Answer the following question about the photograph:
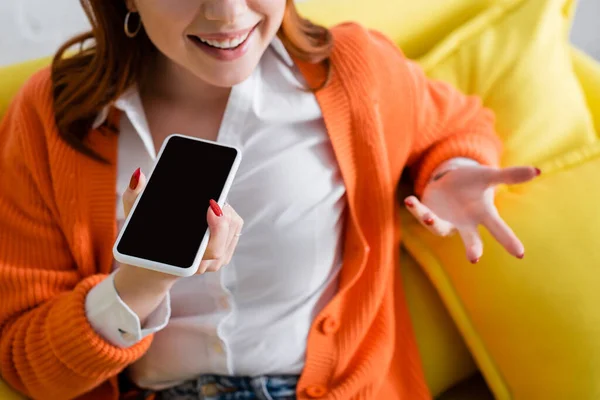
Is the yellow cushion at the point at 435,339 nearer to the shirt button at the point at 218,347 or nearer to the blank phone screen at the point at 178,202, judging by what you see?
the shirt button at the point at 218,347

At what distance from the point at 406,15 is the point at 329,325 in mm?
537

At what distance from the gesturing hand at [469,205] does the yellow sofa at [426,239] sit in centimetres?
8

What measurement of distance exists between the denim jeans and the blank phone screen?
0.28 metres

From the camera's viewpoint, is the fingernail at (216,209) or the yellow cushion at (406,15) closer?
the fingernail at (216,209)

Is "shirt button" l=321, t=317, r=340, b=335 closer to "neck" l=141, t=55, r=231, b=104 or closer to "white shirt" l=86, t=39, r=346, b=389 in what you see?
"white shirt" l=86, t=39, r=346, b=389

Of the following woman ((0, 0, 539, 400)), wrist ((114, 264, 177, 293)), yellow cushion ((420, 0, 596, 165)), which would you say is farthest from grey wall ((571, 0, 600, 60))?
wrist ((114, 264, 177, 293))

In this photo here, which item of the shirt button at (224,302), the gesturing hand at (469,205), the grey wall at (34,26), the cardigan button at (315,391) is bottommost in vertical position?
the cardigan button at (315,391)

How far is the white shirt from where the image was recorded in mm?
724

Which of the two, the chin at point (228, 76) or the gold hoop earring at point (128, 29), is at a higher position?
the gold hoop earring at point (128, 29)

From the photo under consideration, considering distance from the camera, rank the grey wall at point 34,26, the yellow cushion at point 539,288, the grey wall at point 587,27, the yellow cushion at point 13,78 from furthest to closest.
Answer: the grey wall at point 587,27, the grey wall at point 34,26, the yellow cushion at point 13,78, the yellow cushion at point 539,288

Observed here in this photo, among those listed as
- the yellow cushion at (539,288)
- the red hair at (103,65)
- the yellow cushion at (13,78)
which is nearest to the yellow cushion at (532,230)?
the yellow cushion at (539,288)

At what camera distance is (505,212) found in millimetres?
824

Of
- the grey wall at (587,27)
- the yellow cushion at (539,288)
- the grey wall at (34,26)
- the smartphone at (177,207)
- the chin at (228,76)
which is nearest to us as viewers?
the smartphone at (177,207)

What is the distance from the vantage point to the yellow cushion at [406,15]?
96 centimetres
